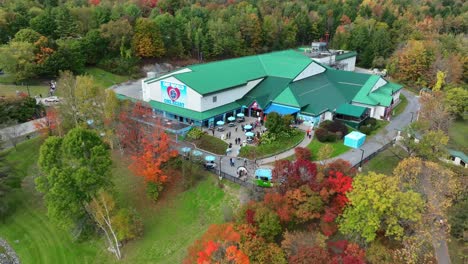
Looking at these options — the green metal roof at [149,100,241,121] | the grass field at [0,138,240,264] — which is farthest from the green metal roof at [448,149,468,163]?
the green metal roof at [149,100,241,121]

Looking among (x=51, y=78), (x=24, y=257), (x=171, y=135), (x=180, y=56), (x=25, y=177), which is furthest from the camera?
(x=180, y=56)

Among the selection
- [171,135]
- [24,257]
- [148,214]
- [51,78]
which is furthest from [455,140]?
[51,78]

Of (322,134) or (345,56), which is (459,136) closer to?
(322,134)

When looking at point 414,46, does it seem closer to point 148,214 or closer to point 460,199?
point 460,199

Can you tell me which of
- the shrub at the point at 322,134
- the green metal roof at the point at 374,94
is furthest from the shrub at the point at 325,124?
the green metal roof at the point at 374,94

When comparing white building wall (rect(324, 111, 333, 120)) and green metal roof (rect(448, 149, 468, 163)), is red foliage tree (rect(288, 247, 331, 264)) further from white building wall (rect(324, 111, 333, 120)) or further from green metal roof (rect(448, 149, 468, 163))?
white building wall (rect(324, 111, 333, 120))


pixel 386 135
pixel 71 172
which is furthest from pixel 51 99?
pixel 386 135

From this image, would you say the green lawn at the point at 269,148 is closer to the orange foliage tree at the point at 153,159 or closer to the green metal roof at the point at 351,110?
the orange foliage tree at the point at 153,159
